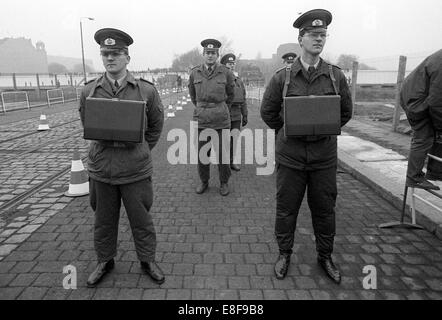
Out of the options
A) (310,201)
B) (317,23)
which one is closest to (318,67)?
(317,23)

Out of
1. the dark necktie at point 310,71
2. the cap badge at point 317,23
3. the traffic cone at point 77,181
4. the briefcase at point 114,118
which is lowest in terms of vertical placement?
the traffic cone at point 77,181

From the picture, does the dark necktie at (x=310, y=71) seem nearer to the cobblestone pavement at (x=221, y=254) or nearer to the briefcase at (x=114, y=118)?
the briefcase at (x=114, y=118)

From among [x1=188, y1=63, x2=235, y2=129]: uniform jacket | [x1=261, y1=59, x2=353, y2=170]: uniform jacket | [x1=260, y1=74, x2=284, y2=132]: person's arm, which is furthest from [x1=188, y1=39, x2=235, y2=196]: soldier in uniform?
[x1=261, y1=59, x2=353, y2=170]: uniform jacket

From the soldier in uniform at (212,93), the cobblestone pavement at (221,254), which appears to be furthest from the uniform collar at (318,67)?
the soldier in uniform at (212,93)

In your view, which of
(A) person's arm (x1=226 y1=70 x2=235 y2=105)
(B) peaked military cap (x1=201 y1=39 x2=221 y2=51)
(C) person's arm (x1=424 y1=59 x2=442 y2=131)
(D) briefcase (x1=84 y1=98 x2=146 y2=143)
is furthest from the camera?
(A) person's arm (x1=226 y1=70 x2=235 y2=105)

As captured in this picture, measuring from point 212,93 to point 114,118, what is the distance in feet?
8.53

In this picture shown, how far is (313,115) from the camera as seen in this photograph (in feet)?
9.59

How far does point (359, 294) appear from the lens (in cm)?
299

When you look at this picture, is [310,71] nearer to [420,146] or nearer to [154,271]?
[420,146]

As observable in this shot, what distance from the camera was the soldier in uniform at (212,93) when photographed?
17.2ft

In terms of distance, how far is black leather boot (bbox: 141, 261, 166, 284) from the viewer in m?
3.15

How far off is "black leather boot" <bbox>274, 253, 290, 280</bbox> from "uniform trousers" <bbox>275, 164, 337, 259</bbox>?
0.18ft

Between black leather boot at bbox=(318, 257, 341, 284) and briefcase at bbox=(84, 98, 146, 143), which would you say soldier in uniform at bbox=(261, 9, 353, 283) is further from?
briefcase at bbox=(84, 98, 146, 143)

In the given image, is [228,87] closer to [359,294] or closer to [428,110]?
[428,110]
